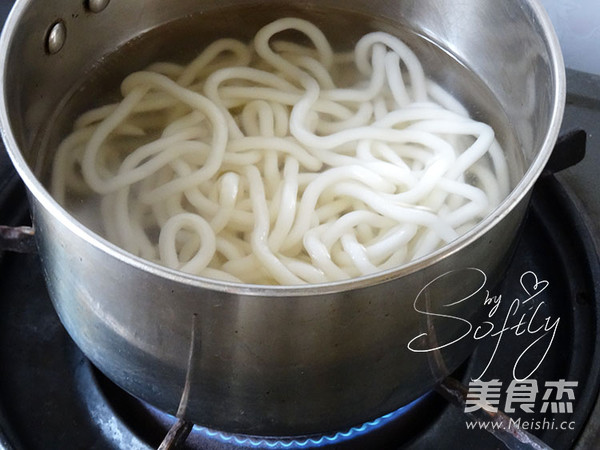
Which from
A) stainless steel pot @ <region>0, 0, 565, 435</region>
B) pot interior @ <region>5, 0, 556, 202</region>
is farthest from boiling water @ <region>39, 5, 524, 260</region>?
stainless steel pot @ <region>0, 0, 565, 435</region>

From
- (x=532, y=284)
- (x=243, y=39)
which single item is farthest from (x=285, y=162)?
(x=532, y=284)

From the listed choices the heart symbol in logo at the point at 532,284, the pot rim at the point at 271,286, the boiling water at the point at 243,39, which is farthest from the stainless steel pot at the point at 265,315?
the heart symbol in logo at the point at 532,284

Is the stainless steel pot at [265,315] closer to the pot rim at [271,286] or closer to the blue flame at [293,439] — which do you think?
the pot rim at [271,286]

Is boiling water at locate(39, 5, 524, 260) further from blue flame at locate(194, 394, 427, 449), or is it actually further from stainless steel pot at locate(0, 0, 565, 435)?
blue flame at locate(194, 394, 427, 449)

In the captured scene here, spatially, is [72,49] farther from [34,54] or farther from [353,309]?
[353,309]

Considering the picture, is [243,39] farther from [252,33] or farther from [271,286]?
[271,286]

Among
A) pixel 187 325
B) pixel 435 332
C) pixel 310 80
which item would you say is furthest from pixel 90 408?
pixel 310 80

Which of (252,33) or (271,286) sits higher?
(271,286)

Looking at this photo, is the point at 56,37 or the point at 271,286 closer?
the point at 271,286
